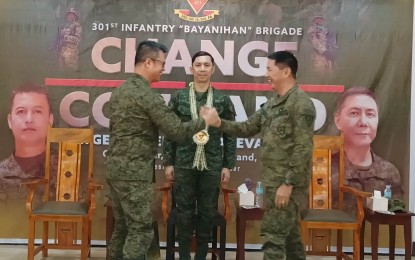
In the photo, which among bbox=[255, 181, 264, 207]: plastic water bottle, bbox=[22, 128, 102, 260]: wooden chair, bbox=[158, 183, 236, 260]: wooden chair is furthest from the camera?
bbox=[255, 181, 264, 207]: plastic water bottle

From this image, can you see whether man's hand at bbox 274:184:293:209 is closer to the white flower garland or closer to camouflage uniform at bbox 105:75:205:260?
camouflage uniform at bbox 105:75:205:260

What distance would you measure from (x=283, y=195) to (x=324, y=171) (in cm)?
154

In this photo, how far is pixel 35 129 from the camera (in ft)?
15.7

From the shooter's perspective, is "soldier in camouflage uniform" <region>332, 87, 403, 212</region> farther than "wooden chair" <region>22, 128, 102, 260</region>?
Yes

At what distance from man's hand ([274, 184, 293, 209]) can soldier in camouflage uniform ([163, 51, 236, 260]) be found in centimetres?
90

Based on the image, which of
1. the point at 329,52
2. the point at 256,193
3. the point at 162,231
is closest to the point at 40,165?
the point at 162,231

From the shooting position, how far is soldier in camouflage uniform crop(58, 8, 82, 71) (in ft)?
Result: 15.6

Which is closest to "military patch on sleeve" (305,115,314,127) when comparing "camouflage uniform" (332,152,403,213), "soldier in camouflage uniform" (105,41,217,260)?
"soldier in camouflage uniform" (105,41,217,260)

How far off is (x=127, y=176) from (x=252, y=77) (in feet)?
6.48

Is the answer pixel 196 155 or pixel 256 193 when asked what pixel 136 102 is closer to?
pixel 196 155

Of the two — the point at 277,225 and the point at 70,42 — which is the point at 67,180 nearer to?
the point at 70,42

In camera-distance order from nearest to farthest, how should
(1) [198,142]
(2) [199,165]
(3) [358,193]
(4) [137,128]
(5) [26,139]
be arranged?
1. (4) [137,128]
2. (1) [198,142]
3. (2) [199,165]
4. (3) [358,193]
5. (5) [26,139]

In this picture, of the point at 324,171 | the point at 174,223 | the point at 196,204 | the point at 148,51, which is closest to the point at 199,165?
the point at 196,204

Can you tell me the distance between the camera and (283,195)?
3.02m
